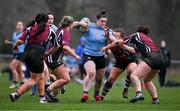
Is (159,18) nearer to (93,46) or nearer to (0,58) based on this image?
(0,58)

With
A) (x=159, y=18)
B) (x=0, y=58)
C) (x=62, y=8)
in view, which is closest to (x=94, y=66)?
(x=0, y=58)

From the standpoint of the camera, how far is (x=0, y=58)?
42625 millimetres

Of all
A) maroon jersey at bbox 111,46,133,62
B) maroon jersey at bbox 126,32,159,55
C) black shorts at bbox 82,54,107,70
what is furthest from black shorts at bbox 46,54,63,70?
maroon jersey at bbox 126,32,159,55

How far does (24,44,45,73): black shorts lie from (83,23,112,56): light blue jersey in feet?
6.46

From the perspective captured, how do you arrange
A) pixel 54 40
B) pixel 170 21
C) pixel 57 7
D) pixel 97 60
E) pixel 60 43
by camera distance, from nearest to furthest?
1. pixel 54 40
2. pixel 60 43
3. pixel 97 60
4. pixel 57 7
5. pixel 170 21

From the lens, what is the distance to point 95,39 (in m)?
18.7

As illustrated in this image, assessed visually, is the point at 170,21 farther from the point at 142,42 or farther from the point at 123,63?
the point at 142,42

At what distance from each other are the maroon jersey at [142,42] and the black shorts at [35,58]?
242 cm

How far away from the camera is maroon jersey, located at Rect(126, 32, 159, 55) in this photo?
59.3 feet

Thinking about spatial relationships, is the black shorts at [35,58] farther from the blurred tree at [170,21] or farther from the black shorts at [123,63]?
the blurred tree at [170,21]

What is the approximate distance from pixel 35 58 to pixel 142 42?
2764mm

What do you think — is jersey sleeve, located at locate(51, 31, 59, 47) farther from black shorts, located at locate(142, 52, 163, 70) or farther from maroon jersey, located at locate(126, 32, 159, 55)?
black shorts, located at locate(142, 52, 163, 70)

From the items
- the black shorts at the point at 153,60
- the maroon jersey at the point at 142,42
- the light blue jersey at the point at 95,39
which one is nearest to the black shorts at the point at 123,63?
the light blue jersey at the point at 95,39

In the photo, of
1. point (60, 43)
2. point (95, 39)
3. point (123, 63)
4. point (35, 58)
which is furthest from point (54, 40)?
point (123, 63)
